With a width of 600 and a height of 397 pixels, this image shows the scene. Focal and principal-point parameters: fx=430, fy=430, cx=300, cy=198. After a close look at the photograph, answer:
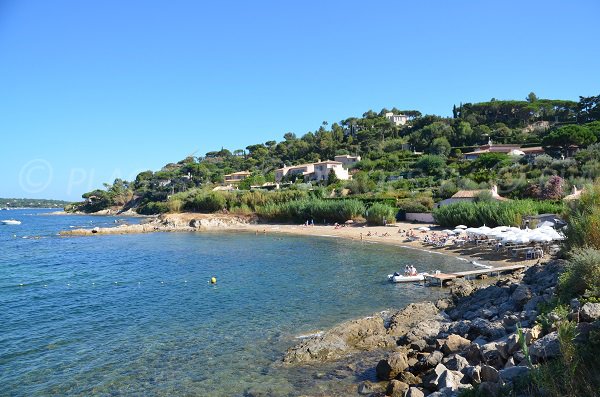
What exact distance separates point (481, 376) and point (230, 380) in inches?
261

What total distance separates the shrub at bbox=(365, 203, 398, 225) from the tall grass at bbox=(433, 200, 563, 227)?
26.9ft

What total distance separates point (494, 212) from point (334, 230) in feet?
60.7

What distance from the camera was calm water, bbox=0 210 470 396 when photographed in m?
12.1

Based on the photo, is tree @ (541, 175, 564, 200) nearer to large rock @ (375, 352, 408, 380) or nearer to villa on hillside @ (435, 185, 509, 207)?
villa on hillside @ (435, 185, 509, 207)

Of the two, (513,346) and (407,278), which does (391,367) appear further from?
(407,278)

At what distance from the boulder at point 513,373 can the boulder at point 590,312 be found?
198 cm

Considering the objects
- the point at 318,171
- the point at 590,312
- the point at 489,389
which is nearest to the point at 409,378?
the point at 489,389

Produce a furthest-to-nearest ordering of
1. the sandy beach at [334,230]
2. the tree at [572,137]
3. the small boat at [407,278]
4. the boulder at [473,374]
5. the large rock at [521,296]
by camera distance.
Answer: the tree at [572,137], the sandy beach at [334,230], the small boat at [407,278], the large rock at [521,296], the boulder at [473,374]

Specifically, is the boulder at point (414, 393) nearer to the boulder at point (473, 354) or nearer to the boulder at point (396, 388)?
the boulder at point (396, 388)

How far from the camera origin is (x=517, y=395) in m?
6.61

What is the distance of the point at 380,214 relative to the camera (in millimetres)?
49594

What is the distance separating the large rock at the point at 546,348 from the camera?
7590 millimetres

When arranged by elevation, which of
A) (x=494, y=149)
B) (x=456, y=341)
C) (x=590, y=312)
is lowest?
(x=456, y=341)

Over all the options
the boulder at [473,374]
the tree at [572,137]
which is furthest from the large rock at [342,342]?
Result: the tree at [572,137]
